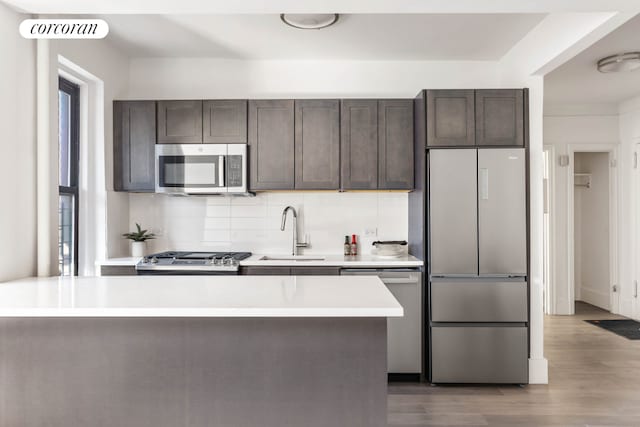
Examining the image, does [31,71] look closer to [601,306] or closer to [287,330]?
[287,330]

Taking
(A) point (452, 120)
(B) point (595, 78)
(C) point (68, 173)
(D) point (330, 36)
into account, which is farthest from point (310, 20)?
(B) point (595, 78)

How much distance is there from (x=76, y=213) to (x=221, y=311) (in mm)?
2341

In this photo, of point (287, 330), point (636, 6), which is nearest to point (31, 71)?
point (287, 330)

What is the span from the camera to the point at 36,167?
8.24ft

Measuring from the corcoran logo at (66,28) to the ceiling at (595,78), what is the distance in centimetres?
338

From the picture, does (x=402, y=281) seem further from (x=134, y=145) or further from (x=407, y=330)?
(x=134, y=145)

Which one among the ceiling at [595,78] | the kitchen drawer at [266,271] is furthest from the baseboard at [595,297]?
the kitchen drawer at [266,271]

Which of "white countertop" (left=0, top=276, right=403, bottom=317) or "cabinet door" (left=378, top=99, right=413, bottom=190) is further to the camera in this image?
"cabinet door" (left=378, top=99, right=413, bottom=190)

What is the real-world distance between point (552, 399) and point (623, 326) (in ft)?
8.46

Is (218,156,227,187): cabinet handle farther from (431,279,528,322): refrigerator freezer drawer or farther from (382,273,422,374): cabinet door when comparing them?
(431,279,528,322): refrigerator freezer drawer

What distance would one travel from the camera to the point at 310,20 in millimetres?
3135

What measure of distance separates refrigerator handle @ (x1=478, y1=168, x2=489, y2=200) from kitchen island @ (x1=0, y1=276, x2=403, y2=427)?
1.72 meters

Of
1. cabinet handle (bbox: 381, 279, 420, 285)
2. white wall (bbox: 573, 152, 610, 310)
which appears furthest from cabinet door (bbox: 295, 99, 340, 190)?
white wall (bbox: 573, 152, 610, 310)

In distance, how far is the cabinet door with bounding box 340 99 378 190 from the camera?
366 cm
